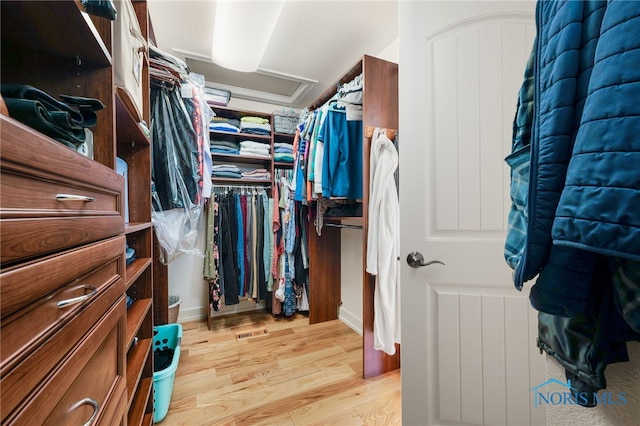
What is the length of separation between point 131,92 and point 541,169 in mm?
1230

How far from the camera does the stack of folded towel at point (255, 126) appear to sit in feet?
8.08

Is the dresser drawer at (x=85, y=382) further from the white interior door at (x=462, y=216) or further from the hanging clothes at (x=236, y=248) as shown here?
the hanging clothes at (x=236, y=248)

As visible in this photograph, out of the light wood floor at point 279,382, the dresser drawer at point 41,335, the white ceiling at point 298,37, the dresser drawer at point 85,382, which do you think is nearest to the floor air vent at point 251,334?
the light wood floor at point 279,382

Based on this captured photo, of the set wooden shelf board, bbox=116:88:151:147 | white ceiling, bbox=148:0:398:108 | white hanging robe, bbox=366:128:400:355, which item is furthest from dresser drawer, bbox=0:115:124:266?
white ceiling, bbox=148:0:398:108

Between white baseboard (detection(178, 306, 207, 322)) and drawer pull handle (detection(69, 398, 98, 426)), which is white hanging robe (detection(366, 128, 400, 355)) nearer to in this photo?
drawer pull handle (detection(69, 398, 98, 426))

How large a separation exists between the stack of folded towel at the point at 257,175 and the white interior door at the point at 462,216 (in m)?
1.73

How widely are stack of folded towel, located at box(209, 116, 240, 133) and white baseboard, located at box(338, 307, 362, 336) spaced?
6.80 feet

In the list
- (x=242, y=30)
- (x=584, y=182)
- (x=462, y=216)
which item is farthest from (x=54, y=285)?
(x=242, y=30)

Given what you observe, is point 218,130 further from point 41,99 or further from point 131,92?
point 41,99

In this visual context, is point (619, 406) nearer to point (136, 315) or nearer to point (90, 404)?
point (90, 404)

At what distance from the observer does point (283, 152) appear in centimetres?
259

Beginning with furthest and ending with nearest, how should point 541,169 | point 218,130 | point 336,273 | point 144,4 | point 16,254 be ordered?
point 336,273, point 218,130, point 144,4, point 541,169, point 16,254

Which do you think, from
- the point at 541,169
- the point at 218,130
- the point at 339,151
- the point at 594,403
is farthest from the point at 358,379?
the point at 218,130

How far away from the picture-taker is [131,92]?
0.90 m
